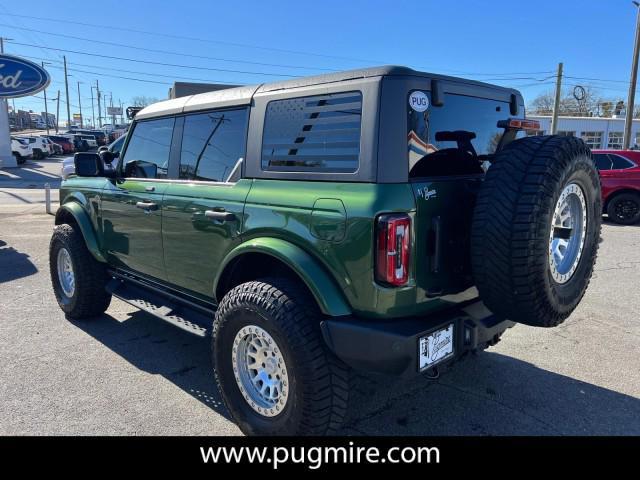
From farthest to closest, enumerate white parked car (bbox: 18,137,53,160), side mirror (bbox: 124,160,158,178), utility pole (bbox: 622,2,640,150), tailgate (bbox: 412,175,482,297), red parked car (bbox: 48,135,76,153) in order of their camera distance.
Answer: red parked car (bbox: 48,135,76,153) < white parked car (bbox: 18,137,53,160) < utility pole (bbox: 622,2,640,150) < side mirror (bbox: 124,160,158,178) < tailgate (bbox: 412,175,482,297)

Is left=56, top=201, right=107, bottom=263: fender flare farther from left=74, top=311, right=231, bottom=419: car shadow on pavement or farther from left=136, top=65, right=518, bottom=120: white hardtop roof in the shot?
left=136, top=65, right=518, bottom=120: white hardtop roof

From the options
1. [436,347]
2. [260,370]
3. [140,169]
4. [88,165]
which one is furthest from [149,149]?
[436,347]

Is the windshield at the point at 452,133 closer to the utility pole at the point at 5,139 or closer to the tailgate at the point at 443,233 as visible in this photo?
the tailgate at the point at 443,233

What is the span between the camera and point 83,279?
179 inches

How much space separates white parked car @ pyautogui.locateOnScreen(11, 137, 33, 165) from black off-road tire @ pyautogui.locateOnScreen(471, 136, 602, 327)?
3262 cm

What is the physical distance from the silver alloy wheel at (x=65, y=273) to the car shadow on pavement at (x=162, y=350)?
41 cm

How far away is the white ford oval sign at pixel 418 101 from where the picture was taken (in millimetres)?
2434

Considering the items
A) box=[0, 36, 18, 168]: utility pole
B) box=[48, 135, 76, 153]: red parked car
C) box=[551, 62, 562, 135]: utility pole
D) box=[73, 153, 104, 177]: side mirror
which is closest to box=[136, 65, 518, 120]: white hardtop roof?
box=[73, 153, 104, 177]: side mirror

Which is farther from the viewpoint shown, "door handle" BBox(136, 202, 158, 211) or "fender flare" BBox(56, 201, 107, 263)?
"fender flare" BBox(56, 201, 107, 263)

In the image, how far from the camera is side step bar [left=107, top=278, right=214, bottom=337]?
11.2ft

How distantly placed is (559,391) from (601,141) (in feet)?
173

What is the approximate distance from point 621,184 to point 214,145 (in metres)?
10.7

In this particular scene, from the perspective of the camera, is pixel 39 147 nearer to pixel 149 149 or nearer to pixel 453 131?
pixel 149 149
